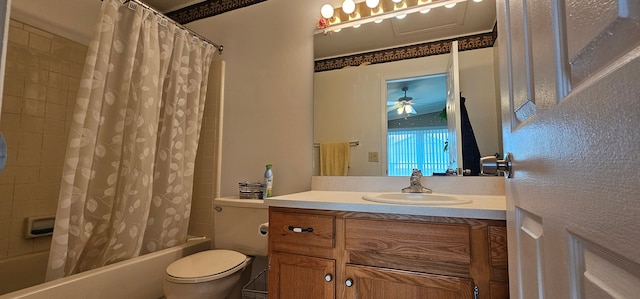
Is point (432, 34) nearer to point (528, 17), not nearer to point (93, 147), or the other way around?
point (528, 17)

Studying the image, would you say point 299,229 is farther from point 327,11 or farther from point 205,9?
point 205,9

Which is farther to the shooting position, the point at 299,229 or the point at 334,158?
the point at 334,158

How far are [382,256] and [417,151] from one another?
27.2 inches

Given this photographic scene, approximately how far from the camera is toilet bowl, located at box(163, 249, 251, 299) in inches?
49.5

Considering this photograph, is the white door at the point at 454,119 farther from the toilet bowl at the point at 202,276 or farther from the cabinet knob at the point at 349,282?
the toilet bowl at the point at 202,276

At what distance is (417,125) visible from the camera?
4.90ft

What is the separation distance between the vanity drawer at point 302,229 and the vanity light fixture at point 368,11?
1.23 meters

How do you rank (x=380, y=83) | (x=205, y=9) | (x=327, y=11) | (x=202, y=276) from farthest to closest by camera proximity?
(x=205, y=9) → (x=327, y=11) → (x=380, y=83) → (x=202, y=276)

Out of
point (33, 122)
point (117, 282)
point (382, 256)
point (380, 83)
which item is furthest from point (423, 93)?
point (33, 122)

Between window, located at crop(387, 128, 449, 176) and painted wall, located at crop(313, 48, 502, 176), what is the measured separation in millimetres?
64

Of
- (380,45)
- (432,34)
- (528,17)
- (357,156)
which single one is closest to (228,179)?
(357,156)

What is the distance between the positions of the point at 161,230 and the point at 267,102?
1088 mm

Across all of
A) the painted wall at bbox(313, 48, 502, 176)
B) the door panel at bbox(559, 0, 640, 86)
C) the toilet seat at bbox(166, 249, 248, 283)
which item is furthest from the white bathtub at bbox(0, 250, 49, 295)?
the door panel at bbox(559, 0, 640, 86)

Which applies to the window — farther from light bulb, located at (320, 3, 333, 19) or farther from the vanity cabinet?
light bulb, located at (320, 3, 333, 19)
